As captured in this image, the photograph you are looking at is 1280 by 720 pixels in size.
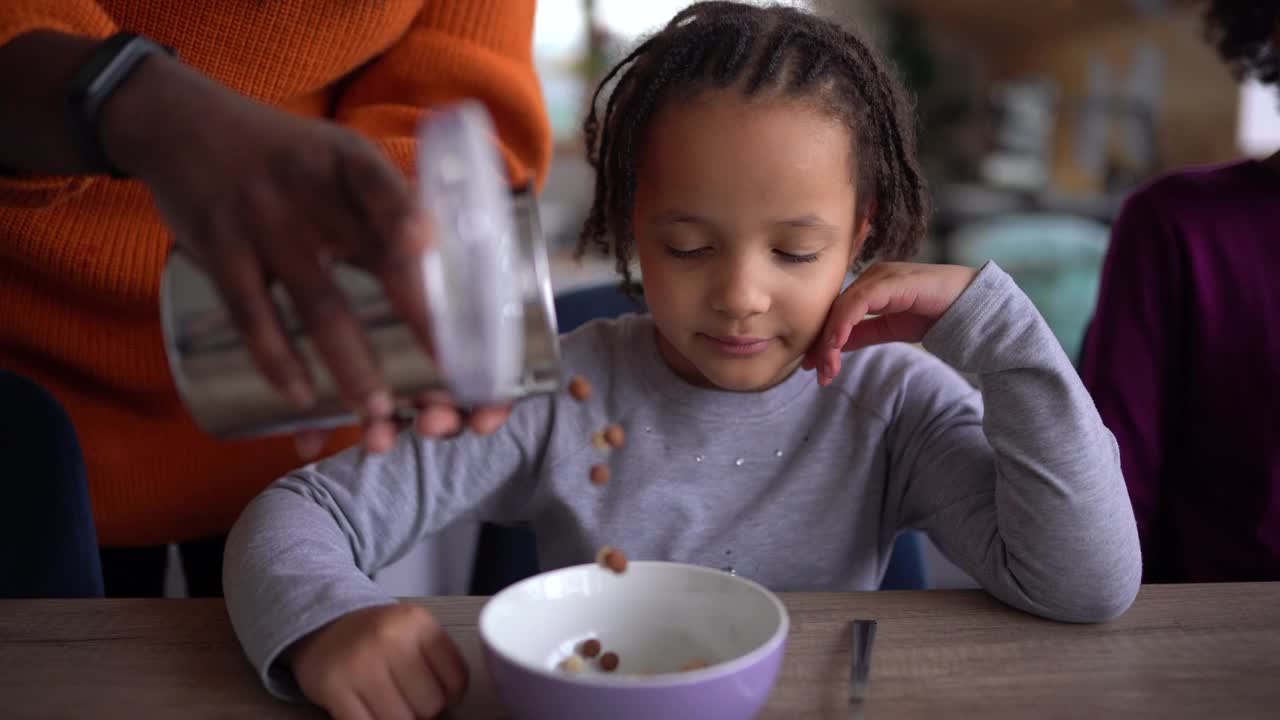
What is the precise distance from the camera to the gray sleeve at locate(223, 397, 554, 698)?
68cm

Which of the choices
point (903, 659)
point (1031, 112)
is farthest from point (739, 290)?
point (1031, 112)

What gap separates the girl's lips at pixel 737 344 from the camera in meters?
0.87

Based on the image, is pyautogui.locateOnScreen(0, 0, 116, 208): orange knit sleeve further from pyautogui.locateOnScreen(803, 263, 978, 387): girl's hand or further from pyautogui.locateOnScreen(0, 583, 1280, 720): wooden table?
pyautogui.locateOnScreen(803, 263, 978, 387): girl's hand

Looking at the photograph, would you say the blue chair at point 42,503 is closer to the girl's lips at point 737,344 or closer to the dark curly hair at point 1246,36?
the girl's lips at point 737,344

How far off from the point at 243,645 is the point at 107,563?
444 mm

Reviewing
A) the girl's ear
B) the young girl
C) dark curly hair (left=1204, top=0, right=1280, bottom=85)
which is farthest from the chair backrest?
dark curly hair (left=1204, top=0, right=1280, bottom=85)

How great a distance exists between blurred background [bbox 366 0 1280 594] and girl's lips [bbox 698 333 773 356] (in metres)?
1.62

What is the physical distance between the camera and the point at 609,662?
2.24ft

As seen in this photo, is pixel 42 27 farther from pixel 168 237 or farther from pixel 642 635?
pixel 642 635

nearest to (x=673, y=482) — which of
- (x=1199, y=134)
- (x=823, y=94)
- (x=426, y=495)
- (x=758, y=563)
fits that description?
(x=758, y=563)

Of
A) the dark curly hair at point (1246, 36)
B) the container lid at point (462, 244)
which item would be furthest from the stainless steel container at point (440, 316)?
the dark curly hair at point (1246, 36)

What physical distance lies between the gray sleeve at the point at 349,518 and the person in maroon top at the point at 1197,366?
653 mm

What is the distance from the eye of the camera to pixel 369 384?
433 millimetres

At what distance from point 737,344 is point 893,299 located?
0.43 feet
